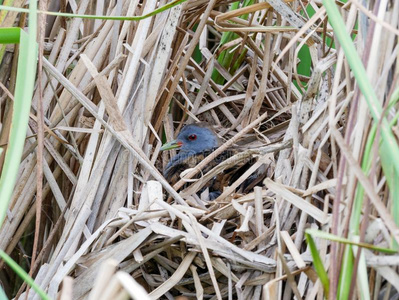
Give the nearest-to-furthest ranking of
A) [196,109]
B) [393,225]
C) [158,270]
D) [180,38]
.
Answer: [393,225], [158,270], [180,38], [196,109]

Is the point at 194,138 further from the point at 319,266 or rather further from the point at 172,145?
the point at 319,266

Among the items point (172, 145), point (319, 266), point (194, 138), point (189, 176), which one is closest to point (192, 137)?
point (194, 138)

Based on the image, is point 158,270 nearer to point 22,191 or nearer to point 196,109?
point 22,191

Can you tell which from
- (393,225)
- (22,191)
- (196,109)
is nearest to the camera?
(393,225)

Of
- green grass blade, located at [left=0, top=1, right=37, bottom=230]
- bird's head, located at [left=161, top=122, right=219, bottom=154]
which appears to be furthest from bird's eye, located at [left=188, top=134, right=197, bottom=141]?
green grass blade, located at [left=0, top=1, right=37, bottom=230]

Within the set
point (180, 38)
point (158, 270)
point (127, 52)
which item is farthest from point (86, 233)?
point (180, 38)

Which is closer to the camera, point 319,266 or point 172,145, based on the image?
point 319,266

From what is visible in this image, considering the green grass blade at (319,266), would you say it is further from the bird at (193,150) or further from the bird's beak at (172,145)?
the bird's beak at (172,145)
